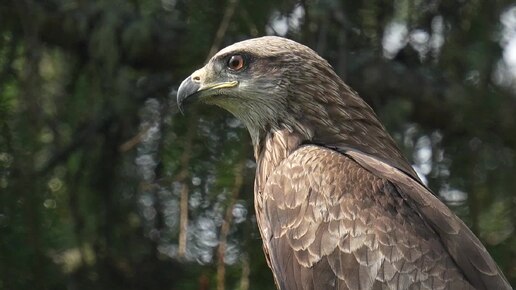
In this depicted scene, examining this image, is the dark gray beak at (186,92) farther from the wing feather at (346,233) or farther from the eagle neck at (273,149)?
the wing feather at (346,233)

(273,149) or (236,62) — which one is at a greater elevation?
(236,62)

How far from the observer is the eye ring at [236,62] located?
723cm

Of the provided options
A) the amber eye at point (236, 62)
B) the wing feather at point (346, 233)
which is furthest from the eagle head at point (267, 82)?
the wing feather at point (346, 233)

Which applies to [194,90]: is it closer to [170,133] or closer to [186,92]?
[186,92]

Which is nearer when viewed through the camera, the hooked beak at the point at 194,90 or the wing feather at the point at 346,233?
the wing feather at the point at 346,233

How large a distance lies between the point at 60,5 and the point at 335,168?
7.78 feet

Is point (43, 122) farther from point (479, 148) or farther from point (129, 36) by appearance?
point (479, 148)

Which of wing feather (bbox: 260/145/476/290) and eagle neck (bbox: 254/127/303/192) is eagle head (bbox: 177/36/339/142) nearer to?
eagle neck (bbox: 254/127/303/192)

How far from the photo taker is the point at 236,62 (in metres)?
7.24

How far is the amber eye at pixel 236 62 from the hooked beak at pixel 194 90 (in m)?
0.07

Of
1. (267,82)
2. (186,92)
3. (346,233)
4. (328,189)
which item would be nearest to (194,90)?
(186,92)

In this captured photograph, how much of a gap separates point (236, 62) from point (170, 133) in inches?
41.7

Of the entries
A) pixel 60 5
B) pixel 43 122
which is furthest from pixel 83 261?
pixel 60 5

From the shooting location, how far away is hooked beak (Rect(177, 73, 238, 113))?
717 centimetres
